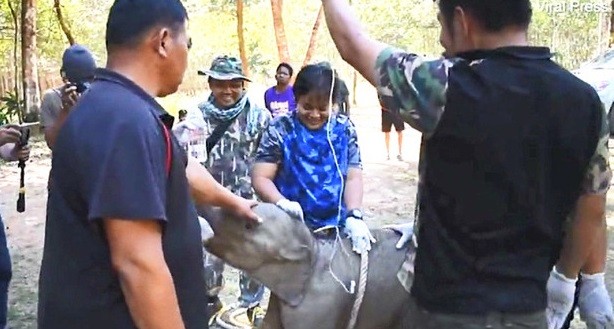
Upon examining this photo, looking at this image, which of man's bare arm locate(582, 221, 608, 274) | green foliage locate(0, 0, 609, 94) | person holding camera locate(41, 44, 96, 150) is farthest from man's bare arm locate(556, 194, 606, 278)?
green foliage locate(0, 0, 609, 94)

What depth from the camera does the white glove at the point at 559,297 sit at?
2330 millimetres

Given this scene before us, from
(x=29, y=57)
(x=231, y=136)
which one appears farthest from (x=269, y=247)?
(x=29, y=57)

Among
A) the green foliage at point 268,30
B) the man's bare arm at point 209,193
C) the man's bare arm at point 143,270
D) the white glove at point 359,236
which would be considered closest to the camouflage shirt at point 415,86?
the man's bare arm at point 143,270

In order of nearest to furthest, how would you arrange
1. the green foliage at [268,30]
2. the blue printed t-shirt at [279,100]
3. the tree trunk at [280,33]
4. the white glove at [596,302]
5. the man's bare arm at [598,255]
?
the man's bare arm at [598,255] → the white glove at [596,302] → the blue printed t-shirt at [279,100] → the tree trunk at [280,33] → the green foliage at [268,30]

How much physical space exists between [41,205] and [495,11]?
809 cm

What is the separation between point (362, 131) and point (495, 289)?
1421cm

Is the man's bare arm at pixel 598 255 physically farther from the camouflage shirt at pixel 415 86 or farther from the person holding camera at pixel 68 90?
the person holding camera at pixel 68 90

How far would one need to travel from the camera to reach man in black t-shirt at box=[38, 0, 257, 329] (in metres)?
1.75

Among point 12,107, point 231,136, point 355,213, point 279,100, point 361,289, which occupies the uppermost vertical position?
point 231,136

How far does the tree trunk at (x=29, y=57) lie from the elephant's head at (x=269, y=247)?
576 inches

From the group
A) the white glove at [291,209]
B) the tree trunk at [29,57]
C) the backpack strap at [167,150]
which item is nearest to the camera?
the backpack strap at [167,150]

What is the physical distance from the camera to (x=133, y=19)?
1880 millimetres

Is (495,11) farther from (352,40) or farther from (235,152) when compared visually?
(235,152)

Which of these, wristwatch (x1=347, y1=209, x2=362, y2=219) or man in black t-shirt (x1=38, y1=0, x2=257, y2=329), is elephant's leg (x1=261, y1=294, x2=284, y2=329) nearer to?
wristwatch (x1=347, y1=209, x2=362, y2=219)
